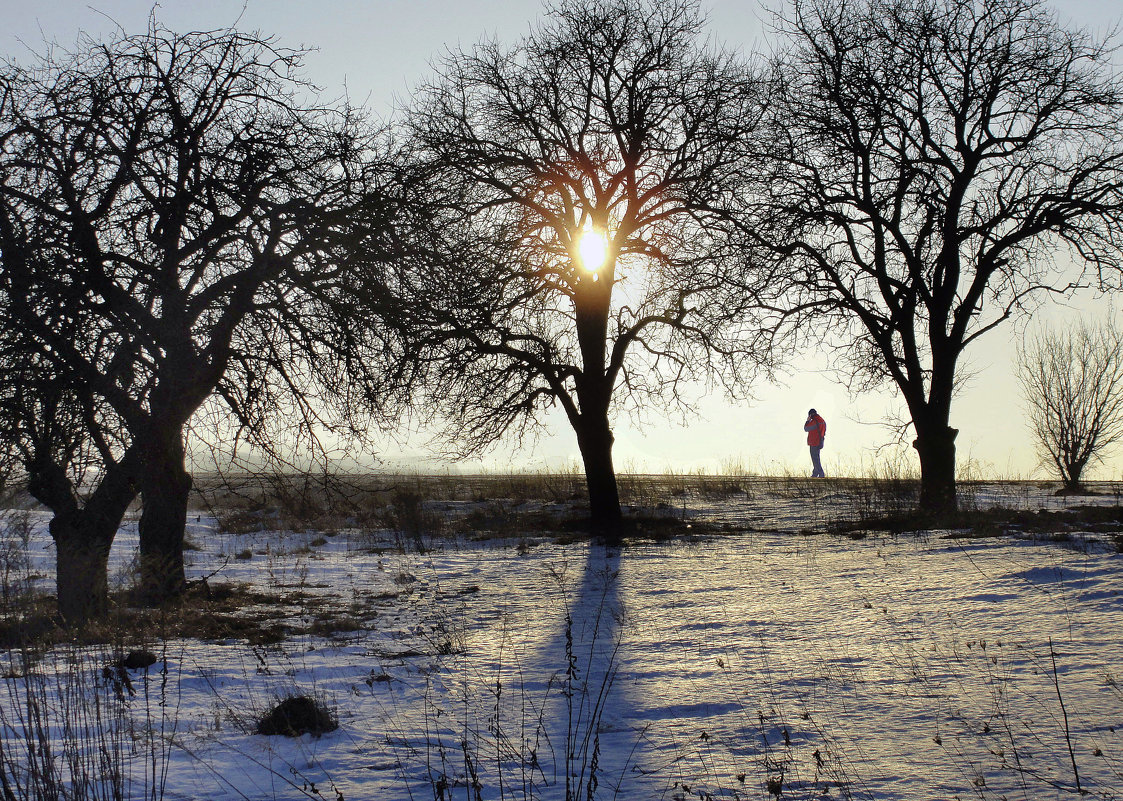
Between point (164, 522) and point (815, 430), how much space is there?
20.1 meters

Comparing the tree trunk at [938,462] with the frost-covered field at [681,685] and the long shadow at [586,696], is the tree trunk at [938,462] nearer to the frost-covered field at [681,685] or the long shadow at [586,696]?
the frost-covered field at [681,685]

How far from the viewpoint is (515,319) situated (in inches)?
534

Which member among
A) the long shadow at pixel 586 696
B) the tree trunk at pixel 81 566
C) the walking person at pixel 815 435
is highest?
the walking person at pixel 815 435

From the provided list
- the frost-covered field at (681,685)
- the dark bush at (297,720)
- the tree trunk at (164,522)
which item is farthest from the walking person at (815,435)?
the dark bush at (297,720)

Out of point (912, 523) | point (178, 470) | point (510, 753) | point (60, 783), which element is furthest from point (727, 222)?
point (60, 783)

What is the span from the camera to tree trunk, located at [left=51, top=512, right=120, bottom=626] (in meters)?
6.97

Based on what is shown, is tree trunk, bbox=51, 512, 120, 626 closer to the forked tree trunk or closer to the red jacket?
the forked tree trunk

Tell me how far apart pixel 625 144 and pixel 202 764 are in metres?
12.3

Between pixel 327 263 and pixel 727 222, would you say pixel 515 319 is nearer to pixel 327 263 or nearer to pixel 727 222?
pixel 727 222

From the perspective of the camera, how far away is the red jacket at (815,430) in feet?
79.9

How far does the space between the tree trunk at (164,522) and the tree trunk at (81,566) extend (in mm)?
449

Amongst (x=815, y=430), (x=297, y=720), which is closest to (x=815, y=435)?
(x=815, y=430)

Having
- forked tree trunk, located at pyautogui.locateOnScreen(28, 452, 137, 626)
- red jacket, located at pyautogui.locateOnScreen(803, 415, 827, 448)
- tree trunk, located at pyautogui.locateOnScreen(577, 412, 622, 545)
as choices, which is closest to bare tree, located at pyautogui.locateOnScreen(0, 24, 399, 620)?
forked tree trunk, located at pyautogui.locateOnScreen(28, 452, 137, 626)

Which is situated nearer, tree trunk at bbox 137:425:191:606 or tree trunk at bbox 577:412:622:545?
tree trunk at bbox 137:425:191:606
